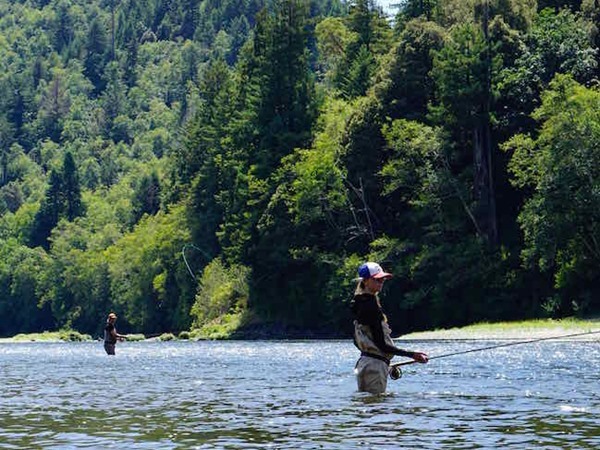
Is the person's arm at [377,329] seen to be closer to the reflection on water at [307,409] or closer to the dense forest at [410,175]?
the reflection on water at [307,409]

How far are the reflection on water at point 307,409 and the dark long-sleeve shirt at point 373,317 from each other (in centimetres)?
94

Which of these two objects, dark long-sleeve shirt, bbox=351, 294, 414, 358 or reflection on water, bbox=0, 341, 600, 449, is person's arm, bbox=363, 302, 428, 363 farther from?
reflection on water, bbox=0, 341, 600, 449

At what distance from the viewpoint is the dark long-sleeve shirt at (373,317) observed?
18.4m

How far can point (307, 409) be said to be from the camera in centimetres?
2014

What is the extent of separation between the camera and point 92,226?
182875 mm

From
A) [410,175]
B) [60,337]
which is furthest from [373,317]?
[60,337]

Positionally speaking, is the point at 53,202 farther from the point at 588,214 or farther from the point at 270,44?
the point at 588,214

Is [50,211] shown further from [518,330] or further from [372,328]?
[372,328]

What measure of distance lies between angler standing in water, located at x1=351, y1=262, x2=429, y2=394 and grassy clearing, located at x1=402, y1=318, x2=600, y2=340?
112ft

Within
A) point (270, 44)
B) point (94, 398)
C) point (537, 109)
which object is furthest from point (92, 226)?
point (94, 398)

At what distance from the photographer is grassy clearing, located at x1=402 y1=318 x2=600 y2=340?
184 ft

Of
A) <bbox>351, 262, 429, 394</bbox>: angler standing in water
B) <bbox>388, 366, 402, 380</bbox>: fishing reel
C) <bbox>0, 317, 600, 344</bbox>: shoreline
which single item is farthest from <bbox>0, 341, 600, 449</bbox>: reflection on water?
<bbox>0, 317, 600, 344</bbox>: shoreline

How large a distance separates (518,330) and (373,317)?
1650 inches

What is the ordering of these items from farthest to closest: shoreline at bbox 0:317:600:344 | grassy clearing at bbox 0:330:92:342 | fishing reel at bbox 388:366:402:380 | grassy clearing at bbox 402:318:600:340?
1. grassy clearing at bbox 0:330:92:342
2. grassy clearing at bbox 402:318:600:340
3. shoreline at bbox 0:317:600:344
4. fishing reel at bbox 388:366:402:380
